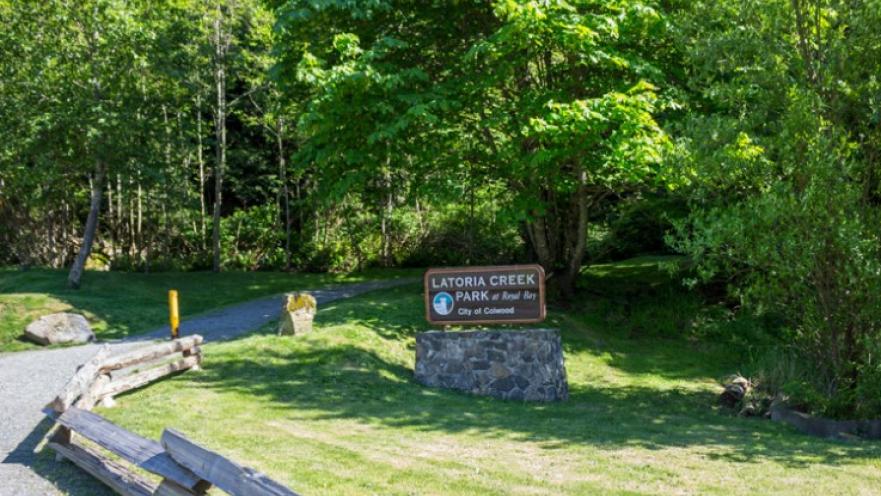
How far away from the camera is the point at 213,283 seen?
2511 cm

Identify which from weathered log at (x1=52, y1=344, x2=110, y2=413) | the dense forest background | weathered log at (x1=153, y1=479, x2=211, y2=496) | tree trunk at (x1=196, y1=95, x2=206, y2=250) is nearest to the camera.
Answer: weathered log at (x1=153, y1=479, x2=211, y2=496)

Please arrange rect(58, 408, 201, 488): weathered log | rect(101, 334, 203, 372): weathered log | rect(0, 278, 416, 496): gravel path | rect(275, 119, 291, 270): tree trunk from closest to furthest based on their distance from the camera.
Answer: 1. rect(58, 408, 201, 488): weathered log
2. rect(0, 278, 416, 496): gravel path
3. rect(101, 334, 203, 372): weathered log
4. rect(275, 119, 291, 270): tree trunk

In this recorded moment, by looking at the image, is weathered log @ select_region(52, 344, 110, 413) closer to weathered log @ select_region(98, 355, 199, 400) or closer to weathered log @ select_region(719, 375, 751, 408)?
weathered log @ select_region(98, 355, 199, 400)

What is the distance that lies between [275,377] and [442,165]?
7954 mm

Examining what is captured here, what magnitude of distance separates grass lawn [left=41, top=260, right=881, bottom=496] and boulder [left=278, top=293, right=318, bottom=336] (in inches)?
13.0

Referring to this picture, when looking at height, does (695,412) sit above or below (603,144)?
below

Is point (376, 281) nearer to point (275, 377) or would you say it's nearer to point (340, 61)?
point (340, 61)

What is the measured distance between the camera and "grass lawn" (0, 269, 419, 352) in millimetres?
18438

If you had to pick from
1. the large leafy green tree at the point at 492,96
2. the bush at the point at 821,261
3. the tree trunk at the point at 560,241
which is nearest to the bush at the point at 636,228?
the large leafy green tree at the point at 492,96

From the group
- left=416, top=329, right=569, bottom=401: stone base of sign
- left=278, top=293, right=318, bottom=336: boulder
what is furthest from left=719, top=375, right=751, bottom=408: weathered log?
left=278, top=293, right=318, bottom=336: boulder

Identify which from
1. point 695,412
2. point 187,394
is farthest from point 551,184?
point 187,394

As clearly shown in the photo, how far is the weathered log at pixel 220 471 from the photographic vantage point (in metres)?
4.88

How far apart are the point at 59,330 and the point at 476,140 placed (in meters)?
10.7

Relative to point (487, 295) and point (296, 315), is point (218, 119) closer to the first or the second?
point (296, 315)
